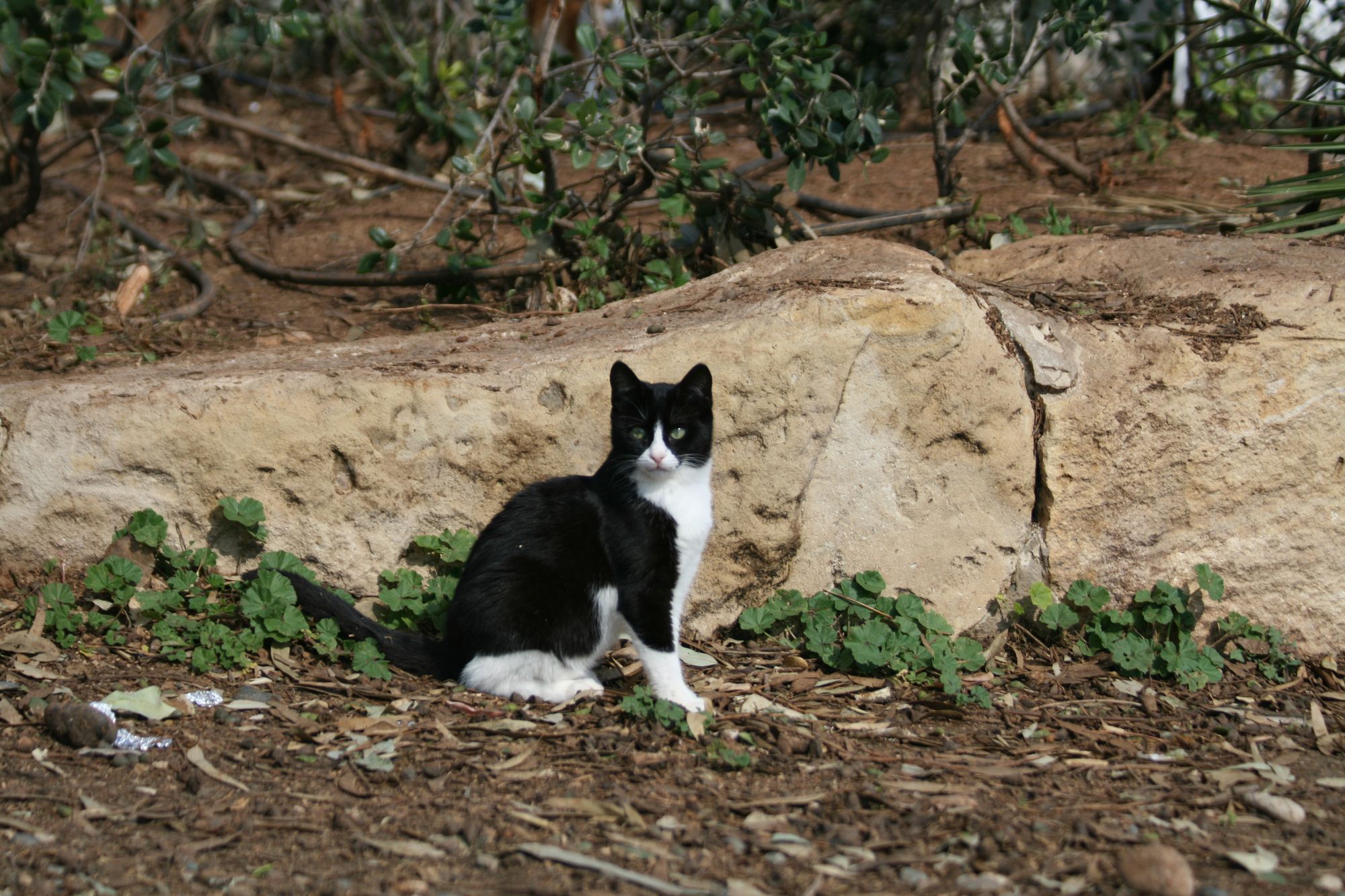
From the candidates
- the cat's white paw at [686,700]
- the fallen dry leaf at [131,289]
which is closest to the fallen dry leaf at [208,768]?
the cat's white paw at [686,700]

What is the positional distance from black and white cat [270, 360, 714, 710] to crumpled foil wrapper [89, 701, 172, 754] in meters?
0.79

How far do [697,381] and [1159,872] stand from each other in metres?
1.79

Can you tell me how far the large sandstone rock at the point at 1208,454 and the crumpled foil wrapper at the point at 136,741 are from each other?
2.96m

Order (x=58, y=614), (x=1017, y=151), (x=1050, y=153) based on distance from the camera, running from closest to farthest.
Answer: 1. (x=58, y=614)
2. (x=1050, y=153)
3. (x=1017, y=151)

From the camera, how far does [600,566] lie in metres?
3.57

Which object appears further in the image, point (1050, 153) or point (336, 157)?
point (1050, 153)

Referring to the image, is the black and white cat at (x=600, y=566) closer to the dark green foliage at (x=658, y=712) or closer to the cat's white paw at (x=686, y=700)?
the cat's white paw at (x=686, y=700)

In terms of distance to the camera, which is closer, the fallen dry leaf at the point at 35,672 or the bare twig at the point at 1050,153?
the fallen dry leaf at the point at 35,672

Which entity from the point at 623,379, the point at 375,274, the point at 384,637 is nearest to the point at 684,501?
the point at 623,379

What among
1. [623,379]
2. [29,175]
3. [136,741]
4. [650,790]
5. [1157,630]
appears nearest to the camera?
[650,790]

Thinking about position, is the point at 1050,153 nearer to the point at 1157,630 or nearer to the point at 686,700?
the point at 1157,630

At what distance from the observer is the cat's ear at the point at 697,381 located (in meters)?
3.50

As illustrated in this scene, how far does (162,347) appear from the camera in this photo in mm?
4945

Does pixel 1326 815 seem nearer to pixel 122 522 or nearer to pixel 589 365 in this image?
pixel 589 365
